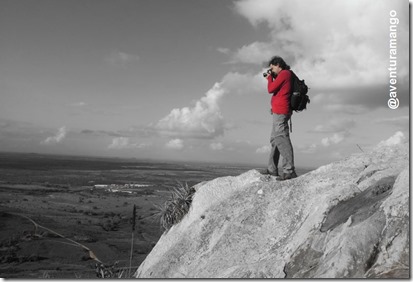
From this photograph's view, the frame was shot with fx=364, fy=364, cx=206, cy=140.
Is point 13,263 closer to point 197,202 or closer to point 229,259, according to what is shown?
point 197,202

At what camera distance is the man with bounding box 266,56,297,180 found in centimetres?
642

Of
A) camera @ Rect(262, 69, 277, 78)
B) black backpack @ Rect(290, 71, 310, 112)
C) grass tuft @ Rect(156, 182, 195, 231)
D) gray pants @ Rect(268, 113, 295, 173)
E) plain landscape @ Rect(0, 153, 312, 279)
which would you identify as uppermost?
camera @ Rect(262, 69, 277, 78)

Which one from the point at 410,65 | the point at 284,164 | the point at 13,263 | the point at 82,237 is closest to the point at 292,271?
the point at 284,164

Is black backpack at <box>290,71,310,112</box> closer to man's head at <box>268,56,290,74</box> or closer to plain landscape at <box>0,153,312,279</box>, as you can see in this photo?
man's head at <box>268,56,290,74</box>

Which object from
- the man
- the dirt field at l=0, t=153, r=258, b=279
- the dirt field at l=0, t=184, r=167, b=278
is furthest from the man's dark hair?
the dirt field at l=0, t=184, r=167, b=278

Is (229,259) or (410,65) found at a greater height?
(410,65)

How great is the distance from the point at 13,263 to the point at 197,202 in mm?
13370

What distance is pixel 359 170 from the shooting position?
6.13 meters

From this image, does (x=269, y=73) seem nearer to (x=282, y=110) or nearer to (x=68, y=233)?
(x=282, y=110)

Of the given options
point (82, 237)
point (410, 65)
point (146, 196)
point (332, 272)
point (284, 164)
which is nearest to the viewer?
point (332, 272)

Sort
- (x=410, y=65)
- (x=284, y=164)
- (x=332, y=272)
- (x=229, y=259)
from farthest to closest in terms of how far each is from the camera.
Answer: (x=284, y=164), (x=229, y=259), (x=410, y=65), (x=332, y=272)

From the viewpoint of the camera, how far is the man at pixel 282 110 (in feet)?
21.1

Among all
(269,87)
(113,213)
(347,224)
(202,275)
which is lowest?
(113,213)

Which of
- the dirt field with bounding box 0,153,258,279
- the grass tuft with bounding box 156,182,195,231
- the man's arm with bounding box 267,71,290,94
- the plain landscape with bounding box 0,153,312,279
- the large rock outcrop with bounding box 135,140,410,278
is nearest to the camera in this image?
the large rock outcrop with bounding box 135,140,410,278
